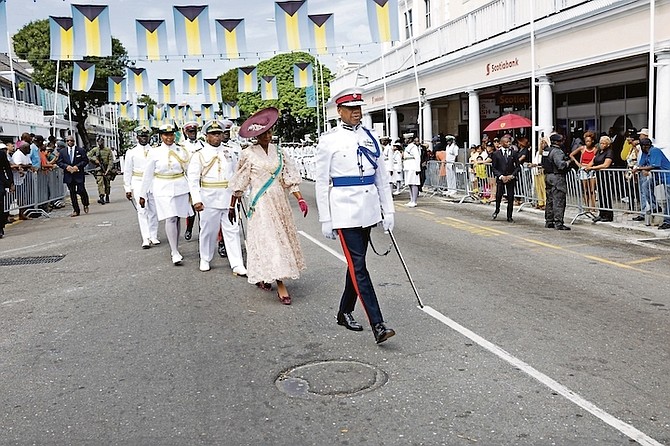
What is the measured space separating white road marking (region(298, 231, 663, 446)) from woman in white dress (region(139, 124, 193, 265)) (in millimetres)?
4539

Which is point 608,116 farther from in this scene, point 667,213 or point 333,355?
point 333,355

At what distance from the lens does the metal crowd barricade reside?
17141 millimetres

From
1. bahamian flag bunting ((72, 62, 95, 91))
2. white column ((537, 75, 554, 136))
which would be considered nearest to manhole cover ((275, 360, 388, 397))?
white column ((537, 75, 554, 136))

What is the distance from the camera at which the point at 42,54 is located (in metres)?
57.7

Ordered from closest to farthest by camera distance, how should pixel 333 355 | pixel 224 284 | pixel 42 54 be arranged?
pixel 333 355 < pixel 224 284 < pixel 42 54

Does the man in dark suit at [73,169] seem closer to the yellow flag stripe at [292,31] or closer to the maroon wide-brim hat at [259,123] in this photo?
the yellow flag stripe at [292,31]

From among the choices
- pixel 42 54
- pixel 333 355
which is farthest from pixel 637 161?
pixel 42 54

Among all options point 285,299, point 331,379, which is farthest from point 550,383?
point 285,299

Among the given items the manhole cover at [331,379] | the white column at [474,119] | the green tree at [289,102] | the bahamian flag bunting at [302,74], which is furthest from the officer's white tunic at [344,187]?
the green tree at [289,102]

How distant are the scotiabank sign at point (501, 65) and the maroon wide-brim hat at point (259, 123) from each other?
48.9ft

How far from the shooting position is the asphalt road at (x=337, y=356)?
14.2ft

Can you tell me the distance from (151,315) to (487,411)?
3899 millimetres

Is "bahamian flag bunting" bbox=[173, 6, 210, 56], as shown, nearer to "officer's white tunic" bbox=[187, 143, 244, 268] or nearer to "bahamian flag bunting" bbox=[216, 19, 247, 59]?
"bahamian flag bunting" bbox=[216, 19, 247, 59]

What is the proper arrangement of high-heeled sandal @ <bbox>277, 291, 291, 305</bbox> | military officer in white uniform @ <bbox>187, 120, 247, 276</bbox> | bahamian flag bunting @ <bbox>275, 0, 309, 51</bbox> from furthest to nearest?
bahamian flag bunting @ <bbox>275, 0, 309, 51</bbox> < military officer in white uniform @ <bbox>187, 120, 247, 276</bbox> < high-heeled sandal @ <bbox>277, 291, 291, 305</bbox>
